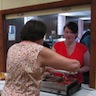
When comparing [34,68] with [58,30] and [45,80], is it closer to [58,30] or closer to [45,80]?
[45,80]

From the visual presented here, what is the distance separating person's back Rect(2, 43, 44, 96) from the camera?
107 cm

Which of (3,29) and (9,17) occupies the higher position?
(9,17)

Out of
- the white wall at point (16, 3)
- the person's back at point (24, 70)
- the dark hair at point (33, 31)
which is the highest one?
the white wall at point (16, 3)

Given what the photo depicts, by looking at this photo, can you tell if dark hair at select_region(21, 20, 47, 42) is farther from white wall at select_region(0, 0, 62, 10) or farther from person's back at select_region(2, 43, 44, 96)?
white wall at select_region(0, 0, 62, 10)

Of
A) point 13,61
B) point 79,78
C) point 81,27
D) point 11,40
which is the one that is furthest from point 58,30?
point 13,61

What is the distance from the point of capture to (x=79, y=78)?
1.66 meters

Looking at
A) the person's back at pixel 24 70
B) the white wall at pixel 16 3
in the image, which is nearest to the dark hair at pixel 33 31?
the person's back at pixel 24 70

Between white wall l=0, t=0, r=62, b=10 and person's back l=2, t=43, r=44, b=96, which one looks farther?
white wall l=0, t=0, r=62, b=10

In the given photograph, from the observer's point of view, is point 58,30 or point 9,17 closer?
point 9,17

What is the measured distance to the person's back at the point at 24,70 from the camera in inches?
41.9

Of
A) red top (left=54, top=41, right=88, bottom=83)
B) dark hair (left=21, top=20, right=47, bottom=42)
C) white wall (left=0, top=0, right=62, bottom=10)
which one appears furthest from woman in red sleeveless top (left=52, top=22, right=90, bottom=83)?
dark hair (left=21, top=20, right=47, bottom=42)

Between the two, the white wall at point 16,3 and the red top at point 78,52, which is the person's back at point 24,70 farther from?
the white wall at point 16,3

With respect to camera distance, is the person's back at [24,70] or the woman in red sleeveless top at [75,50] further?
the woman in red sleeveless top at [75,50]

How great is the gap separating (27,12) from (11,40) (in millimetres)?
534
